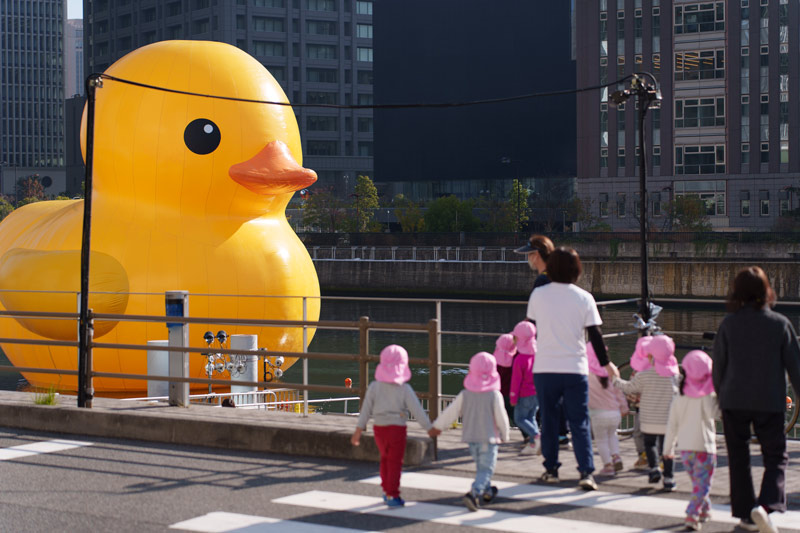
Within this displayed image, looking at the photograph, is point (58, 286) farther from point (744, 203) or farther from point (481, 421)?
point (744, 203)

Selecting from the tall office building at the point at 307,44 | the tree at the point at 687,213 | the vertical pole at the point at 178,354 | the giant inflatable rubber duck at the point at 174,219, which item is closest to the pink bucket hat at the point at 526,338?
the vertical pole at the point at 178,354

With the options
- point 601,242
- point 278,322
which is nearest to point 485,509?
point 278,322

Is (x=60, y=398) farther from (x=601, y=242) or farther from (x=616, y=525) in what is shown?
(x=601, y=242)

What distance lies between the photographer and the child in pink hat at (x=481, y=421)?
7.34 m

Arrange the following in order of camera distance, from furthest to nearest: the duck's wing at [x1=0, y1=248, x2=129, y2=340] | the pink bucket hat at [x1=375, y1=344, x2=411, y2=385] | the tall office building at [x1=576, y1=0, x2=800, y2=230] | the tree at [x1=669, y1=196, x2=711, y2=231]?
the tall office building at [x1=576, y1=0, x2=800, y2=230], the tree at [x1=669, y1=196, x2=711, y2=231], the duck's wing at [x1=0, y1=248, x2=129, y2=340], the pink bucket hat at [x1=375, y1=344, x2=411, y2=385]

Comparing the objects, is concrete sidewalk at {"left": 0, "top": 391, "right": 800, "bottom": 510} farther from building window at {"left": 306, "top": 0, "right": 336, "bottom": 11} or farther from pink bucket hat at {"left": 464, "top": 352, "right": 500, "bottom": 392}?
building window at {"left": 306, "top": 0, "right": 336, "bottom": 11}

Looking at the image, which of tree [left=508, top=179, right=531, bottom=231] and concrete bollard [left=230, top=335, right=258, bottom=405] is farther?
tree [left=508, top=179, right=531, bottom=231]

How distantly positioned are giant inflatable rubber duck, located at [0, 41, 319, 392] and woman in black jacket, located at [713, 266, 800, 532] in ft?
32.8

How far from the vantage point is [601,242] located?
60969mm

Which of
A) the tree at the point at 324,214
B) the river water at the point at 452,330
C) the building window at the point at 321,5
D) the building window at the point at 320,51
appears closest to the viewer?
the river water at the point at 452,330

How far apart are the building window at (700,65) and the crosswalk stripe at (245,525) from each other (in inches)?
2866

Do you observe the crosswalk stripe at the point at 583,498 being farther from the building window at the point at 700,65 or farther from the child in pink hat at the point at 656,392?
the building window at the point at 700,65

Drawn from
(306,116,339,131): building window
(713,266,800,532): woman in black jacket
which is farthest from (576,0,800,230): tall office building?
(713,266,800,532): woman in black jacket

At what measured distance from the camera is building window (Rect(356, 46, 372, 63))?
396 feet
